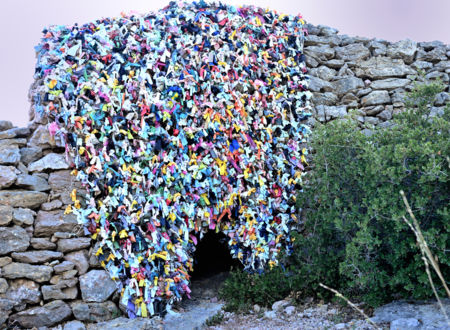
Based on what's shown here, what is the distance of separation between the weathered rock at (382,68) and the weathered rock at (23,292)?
5504mm

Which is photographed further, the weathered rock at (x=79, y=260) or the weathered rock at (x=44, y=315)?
the weathered rock at (x=79, y=260)

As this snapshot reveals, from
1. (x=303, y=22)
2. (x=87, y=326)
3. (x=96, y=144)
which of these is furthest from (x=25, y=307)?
(x=303, y=22)

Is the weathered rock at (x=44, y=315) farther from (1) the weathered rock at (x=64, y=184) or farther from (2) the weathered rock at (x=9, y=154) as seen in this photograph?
(2) the weathered rock at (x=9, y=154)

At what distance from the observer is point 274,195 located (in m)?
5.98

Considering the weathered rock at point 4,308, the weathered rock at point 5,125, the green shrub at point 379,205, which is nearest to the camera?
the green shrub at point 379,205

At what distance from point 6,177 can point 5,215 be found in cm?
43

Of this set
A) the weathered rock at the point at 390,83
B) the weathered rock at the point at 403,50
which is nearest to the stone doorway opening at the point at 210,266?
the weathered rock at the point at 390,83

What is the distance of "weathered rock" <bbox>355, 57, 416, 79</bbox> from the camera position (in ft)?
22.1

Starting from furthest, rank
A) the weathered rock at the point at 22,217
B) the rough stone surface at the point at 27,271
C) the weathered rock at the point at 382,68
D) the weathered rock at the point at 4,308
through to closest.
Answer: the weathered rock at the point at 382,68
the weathered rock at the point at 22,217
the rough stone surface at the point at 27,271
the weathered rock at the point at 4,308

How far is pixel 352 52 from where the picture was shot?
22.7 ft

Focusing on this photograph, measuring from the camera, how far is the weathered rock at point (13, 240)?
15.1ft

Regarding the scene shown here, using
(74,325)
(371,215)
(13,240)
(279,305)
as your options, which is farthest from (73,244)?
(371,215)

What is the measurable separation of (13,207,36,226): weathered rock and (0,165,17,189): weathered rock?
0.30m

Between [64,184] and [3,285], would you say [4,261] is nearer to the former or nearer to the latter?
[3,285]
